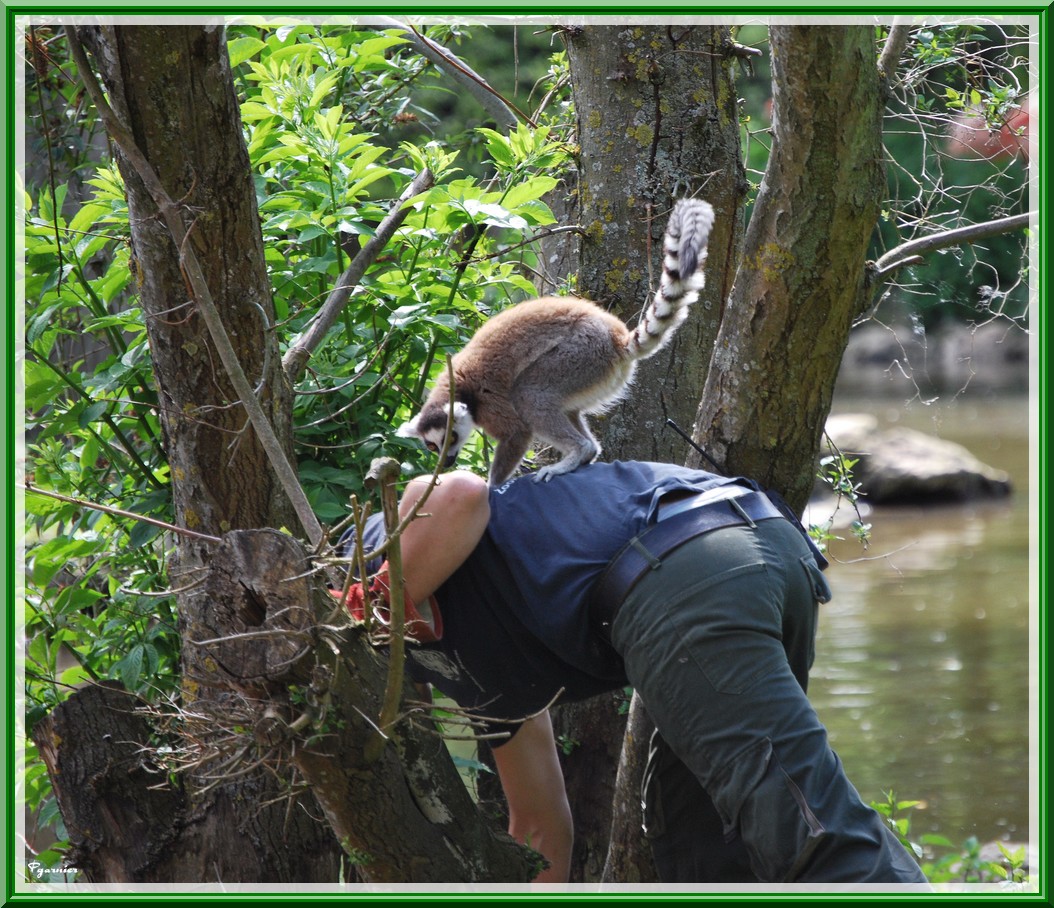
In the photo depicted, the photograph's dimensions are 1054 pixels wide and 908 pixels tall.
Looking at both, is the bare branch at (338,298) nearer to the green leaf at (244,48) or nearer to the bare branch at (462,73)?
the green leaf at (244,48)

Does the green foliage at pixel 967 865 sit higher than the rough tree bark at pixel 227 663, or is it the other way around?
the rough tree bark at pixel 227 663

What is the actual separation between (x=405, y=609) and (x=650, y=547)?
47 cm

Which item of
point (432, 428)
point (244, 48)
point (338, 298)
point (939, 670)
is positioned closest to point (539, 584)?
point (432, 428)

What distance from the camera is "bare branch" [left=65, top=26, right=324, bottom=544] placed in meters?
2.14

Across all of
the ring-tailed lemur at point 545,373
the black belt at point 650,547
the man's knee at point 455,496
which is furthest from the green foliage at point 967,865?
the man's knee at point 455,496

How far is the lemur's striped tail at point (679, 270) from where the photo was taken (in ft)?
8.59

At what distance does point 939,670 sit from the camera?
7.90 metres

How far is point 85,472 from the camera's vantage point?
299 centimetres

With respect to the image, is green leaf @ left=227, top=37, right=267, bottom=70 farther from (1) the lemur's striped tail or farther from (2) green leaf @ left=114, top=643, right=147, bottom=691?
(2) green leaf @ left=114, top=643, right=147, bottom=691

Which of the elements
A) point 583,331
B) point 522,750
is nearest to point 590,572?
point 522,750

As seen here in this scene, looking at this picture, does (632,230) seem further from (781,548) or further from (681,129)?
(781,548)

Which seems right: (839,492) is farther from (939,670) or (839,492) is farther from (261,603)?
(939,670)

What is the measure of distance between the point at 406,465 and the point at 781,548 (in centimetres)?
105

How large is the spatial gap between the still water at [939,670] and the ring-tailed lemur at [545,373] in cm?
110
